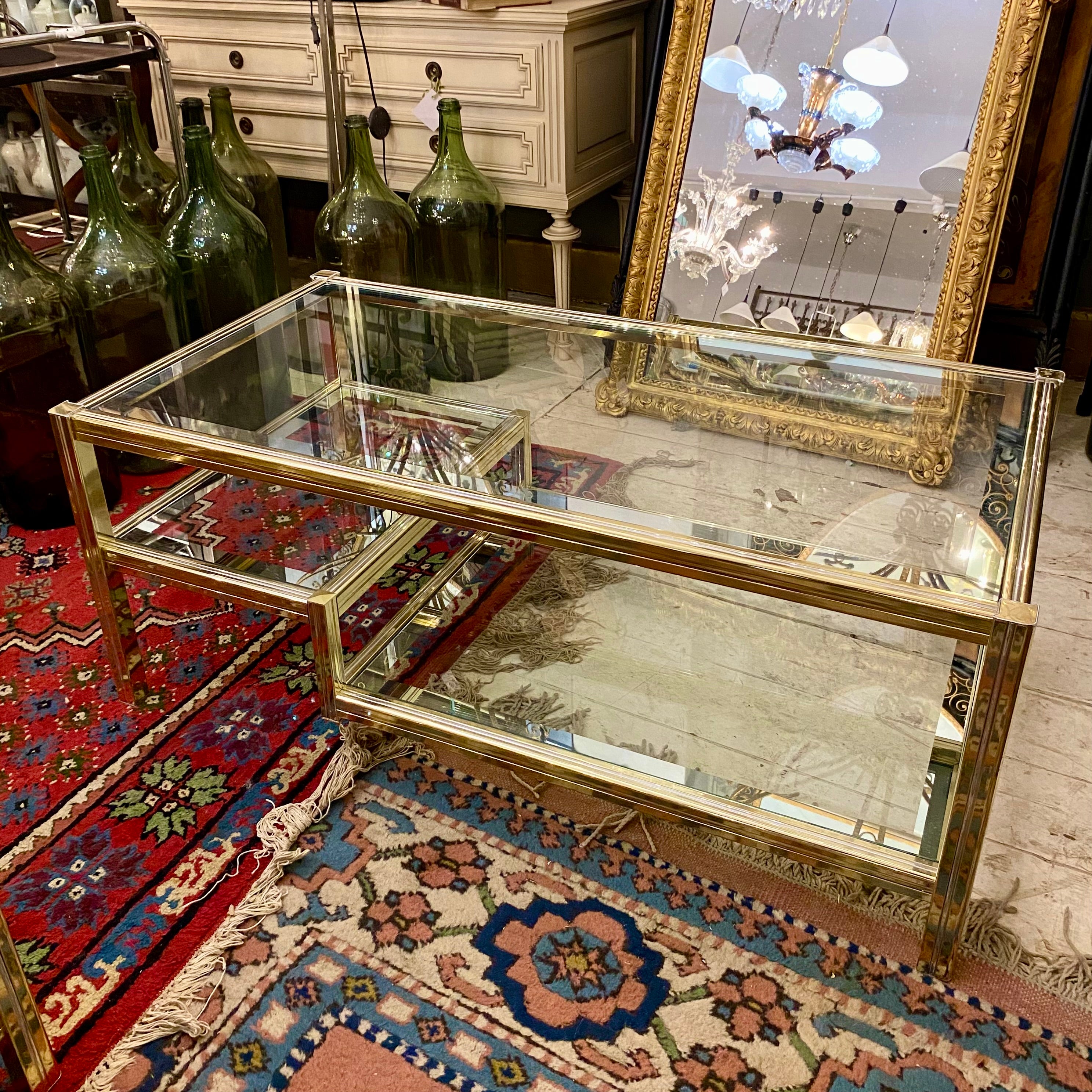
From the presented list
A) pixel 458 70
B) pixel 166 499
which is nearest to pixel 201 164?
pixel 458 70

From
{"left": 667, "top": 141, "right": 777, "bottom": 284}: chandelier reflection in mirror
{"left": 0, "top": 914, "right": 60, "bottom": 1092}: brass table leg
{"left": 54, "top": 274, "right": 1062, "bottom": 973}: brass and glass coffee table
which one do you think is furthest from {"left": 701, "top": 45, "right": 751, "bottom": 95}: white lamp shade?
{"left": 0, "top": 914, "right": 60, "bottom": 1092}: brass table leg

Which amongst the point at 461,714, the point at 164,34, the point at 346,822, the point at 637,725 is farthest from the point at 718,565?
the point at 164,34

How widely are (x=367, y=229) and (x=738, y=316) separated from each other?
739 millimetres

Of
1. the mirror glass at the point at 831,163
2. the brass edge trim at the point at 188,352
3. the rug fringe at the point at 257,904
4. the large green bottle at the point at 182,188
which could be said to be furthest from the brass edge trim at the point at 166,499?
the mirror glass at the point at 831,163

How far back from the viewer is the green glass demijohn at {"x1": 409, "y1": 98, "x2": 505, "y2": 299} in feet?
6.49

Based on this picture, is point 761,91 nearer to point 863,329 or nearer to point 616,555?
point 863,329

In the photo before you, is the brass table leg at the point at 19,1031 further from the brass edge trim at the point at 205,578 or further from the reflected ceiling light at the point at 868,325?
the reflected ceiling light at the point at 868,325

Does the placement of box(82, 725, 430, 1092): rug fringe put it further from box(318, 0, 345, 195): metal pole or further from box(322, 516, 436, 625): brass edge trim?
A: box(318, 0, 345, 195): metal pole

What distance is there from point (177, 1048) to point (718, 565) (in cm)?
65

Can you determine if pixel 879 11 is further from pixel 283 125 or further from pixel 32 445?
pixel 32 445

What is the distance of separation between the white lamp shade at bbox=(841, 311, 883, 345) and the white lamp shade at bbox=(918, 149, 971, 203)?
0.22 metres

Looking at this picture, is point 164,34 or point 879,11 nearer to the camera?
point 879,11

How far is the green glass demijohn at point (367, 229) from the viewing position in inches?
76.4

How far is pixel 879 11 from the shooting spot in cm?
169
